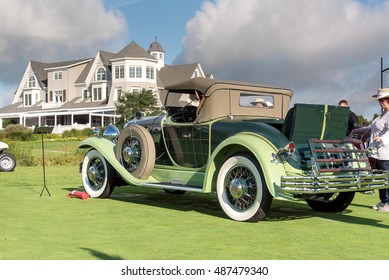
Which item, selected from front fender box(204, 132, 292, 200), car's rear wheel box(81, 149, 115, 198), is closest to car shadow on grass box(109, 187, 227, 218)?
car's rear wheel box(81, 149, 115, 198)

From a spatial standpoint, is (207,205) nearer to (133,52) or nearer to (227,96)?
(227,96)

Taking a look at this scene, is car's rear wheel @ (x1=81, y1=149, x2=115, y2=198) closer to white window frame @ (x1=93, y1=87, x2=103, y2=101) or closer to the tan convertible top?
the tan convertible top

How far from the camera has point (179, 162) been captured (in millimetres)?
7797

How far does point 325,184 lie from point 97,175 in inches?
175

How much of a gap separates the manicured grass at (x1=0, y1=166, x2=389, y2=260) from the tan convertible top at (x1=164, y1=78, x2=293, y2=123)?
57.8 inches

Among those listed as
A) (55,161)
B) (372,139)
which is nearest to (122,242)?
(372,139)

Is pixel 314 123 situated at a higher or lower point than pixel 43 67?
lower

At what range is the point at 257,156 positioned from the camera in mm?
6094

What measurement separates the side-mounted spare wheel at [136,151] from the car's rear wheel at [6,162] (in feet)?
29.2

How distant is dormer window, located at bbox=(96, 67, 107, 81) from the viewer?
56.5m

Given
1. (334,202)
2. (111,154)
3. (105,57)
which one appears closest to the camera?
(334,202)

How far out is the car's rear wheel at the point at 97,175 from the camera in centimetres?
873

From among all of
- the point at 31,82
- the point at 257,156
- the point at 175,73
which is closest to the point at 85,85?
the point at 31,82

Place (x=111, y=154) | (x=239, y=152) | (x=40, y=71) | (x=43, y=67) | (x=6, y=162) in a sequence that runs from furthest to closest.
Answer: (x=43, y=67)
(x=40, y=71)
(x=6, y=162)
(x=111, y=154)
(x=239, y=152)
